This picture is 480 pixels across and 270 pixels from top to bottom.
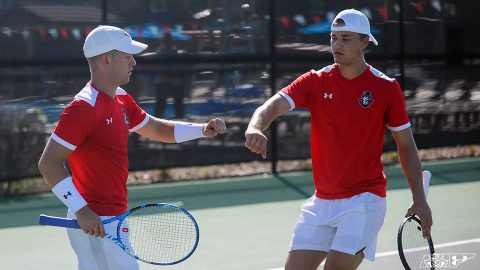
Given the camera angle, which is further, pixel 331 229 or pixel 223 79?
pixel 223 79

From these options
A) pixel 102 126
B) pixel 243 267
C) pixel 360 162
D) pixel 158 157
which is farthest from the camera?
pixel 158 157

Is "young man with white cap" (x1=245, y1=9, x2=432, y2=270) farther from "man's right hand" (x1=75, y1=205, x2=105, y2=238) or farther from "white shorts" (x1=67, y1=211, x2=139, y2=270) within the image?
"man's right hand" (x1=75, y1=205, x2=105, y2=238)

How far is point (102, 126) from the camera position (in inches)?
186

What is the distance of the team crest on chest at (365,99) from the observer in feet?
17.2

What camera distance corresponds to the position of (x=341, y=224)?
518cm

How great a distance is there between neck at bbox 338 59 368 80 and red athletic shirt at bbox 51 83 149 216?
1294mm

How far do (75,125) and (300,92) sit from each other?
1.38 metres

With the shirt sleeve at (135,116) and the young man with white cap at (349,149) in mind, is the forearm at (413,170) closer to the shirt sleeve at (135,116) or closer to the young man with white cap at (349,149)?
the young man with white cap at (349,149)

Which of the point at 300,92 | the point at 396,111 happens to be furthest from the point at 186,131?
the point at 396,111

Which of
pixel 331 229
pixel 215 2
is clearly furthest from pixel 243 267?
pixel 215 2

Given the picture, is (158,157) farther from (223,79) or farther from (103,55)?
(103,55)

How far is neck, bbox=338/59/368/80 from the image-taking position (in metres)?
5.29

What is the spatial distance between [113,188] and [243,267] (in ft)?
8.58

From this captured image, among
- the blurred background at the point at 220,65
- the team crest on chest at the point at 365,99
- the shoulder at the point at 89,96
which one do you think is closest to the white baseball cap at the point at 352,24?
the team crest on chest at the point at 365,99
